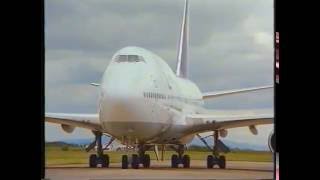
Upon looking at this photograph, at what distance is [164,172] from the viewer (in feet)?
16.8

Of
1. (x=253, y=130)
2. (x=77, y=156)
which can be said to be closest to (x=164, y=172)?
(x=77, y=156)

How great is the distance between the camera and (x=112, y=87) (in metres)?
7.53

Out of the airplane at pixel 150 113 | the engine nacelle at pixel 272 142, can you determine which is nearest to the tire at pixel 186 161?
the airplane at pixel 150 113

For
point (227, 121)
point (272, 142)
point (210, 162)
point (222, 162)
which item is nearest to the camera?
point (272, 142)

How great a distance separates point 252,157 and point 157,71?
2541mm

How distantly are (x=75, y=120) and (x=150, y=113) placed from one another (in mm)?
2484

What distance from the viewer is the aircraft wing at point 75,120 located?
4684mm

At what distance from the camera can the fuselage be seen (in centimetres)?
689

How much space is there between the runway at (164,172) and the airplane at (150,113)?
66 mm

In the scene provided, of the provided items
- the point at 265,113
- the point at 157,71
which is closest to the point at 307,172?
the point at 265,113

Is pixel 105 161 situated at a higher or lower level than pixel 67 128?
lower

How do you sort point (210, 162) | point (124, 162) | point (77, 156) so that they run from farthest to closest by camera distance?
point (124, 162)
point (210, 162)
point (77, 156)

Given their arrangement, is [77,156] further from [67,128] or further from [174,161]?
[174,161]

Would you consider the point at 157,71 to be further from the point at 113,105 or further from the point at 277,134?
the point at 277,134
